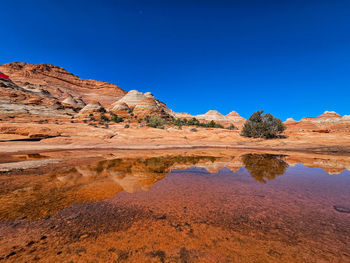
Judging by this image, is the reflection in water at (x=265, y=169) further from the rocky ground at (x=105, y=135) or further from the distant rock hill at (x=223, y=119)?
the distant rock hill at (x=223, y=119)

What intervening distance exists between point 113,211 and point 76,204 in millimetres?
1043

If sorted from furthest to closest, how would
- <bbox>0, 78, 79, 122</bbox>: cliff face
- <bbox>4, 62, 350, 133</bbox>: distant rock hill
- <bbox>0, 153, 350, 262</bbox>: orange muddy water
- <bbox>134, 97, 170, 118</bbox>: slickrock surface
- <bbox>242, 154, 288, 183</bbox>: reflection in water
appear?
1. <bbox>134, 97, 170, 118</bbox>: slickrock surface
2. <bbox>4, 62, 350, 133</bbox>: distant rock hill
3. <bbox>0, 78, 79, 122</bbox>: cliff face
4. <bbox>242, 154, 288, 183</bbox>: reflection in water
5. <bbox>0, 153, 350, 262</bbox>: orange muddy water

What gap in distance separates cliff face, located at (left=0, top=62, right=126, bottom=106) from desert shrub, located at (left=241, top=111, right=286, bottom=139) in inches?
2912

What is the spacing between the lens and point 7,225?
9.36 ft

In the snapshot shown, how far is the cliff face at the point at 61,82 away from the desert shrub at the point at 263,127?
74.0m

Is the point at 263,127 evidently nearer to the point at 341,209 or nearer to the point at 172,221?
the point at 341,209

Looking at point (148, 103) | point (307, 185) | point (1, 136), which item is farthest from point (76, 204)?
point (148, 103)

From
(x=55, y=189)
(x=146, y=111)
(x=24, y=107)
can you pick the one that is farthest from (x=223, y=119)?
(x=55, y=189)

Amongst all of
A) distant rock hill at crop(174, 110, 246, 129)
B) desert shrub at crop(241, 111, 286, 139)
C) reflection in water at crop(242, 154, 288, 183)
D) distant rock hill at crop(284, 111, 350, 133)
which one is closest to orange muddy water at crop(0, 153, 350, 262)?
reflection in water at crop(242, 154, 288, 183)

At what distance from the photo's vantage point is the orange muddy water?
85.6 inches

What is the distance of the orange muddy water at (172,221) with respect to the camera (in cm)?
217

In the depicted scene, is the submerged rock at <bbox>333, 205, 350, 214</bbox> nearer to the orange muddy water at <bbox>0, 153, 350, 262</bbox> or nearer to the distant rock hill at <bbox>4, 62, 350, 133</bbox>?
the orange muddy water at <bbox>0, 153, 350, 262</bbox>

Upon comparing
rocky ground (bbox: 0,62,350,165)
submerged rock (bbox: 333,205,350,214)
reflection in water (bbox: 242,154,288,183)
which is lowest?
submerged rock (bbox: 333,205,350,214)

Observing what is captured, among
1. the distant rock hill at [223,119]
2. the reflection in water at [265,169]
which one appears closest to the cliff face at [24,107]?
the reflection in water at [265,169]
